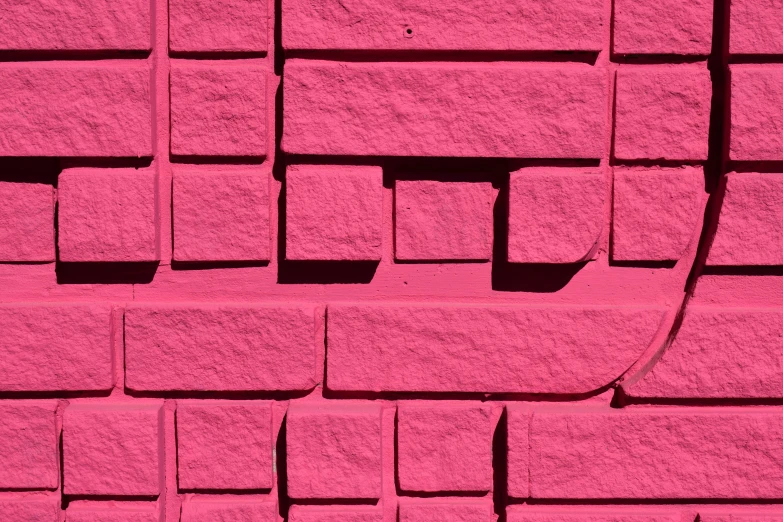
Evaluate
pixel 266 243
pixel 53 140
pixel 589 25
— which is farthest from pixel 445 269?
pixel 53 140

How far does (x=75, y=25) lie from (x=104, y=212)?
0.26 meters

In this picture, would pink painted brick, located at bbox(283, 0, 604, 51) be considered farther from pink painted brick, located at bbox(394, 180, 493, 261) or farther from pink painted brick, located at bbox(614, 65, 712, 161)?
pink painted brick, located at bbox(394, 180, 493, 261)

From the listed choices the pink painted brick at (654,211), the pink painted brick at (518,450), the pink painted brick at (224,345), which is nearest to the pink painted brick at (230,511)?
the pink painted brick at (224,345)

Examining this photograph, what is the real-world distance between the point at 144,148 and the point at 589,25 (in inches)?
Answer: 25.0

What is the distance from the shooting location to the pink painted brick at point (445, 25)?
0.75m

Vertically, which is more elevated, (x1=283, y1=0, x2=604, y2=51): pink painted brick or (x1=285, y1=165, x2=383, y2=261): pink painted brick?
(x1=283, y1=0, x2=604, y2=51): pink painted brick

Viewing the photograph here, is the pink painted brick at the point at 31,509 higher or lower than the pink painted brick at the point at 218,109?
lower

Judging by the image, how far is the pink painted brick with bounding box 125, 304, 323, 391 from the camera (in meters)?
0.79

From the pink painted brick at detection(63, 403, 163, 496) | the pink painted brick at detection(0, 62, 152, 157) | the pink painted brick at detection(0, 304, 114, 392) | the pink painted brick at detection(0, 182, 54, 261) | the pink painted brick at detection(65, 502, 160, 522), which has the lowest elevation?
the pink painted brick at detection(65, 502, 160, 522)

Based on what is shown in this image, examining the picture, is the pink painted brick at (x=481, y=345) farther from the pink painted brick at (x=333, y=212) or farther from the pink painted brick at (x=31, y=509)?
the pink painted brick at (x=31, y=509)

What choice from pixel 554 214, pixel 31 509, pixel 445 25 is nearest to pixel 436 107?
A: pixel 445 25

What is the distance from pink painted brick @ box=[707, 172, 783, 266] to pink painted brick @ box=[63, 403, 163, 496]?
0.85 meters

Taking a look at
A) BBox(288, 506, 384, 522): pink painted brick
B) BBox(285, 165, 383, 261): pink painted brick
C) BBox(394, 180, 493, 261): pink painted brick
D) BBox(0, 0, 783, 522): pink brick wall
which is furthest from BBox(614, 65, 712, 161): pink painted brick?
BBox(288, 506, 384, 522): pink painted brick

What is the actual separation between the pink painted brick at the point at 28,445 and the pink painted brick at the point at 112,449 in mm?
24
